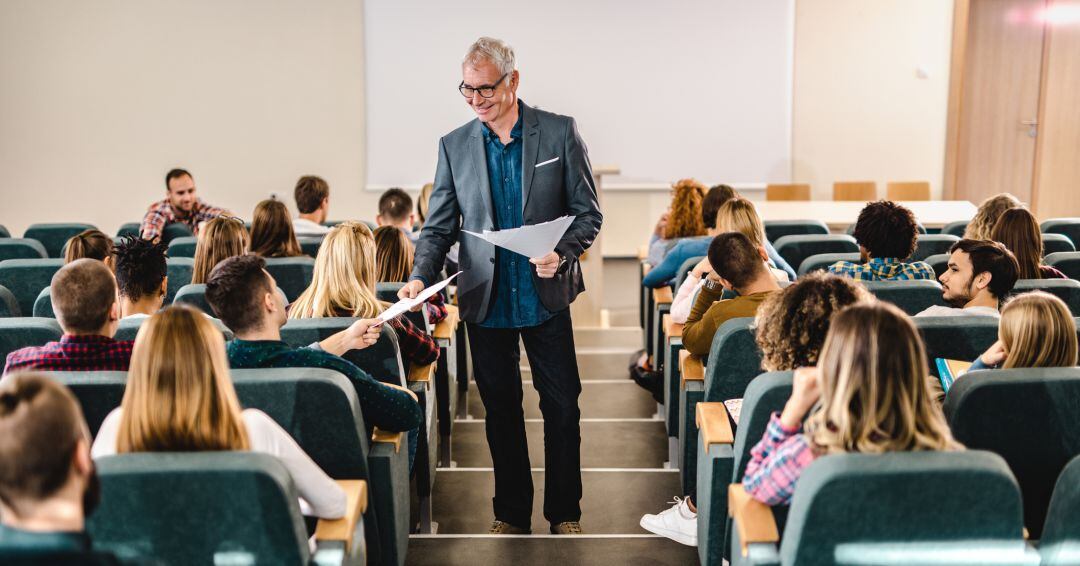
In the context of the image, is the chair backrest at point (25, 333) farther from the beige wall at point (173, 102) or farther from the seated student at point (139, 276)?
the beige wall at point (173, 102)

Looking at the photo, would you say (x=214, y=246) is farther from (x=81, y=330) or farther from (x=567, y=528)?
(x=567, y=528)

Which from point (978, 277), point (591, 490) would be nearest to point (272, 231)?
point (591, 490)

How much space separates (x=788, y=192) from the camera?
896 centimetres

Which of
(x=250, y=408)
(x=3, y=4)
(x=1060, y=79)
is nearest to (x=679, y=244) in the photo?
(x=250, y=408)

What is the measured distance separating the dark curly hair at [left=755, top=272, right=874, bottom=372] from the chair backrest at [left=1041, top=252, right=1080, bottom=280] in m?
2.31

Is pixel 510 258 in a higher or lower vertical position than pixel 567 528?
higher

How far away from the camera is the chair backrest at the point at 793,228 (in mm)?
5793

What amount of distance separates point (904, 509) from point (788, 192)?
7513mm

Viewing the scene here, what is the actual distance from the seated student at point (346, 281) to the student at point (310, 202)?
249cm

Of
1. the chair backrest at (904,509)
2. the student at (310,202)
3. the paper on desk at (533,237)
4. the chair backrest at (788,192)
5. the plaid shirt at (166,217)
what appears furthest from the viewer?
the chair backrest at (788,192)

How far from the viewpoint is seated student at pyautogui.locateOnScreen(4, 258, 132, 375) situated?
2.60 m

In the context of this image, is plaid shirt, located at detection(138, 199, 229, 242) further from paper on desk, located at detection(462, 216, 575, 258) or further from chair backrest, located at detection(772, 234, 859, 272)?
paper on desk, located at detection(462, 216, 575, 258)

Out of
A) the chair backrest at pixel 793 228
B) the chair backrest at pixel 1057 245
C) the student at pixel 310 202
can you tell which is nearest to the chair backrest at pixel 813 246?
the chair backrest at pixel 793 228

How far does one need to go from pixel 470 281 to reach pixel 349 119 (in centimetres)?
642
